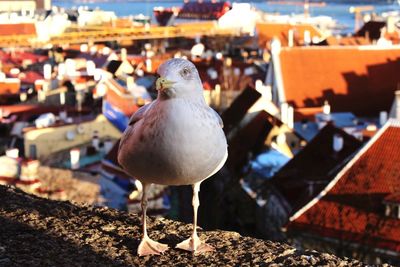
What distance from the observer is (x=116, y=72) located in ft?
62.5

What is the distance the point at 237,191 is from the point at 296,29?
17.2 meters

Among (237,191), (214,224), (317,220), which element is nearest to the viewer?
(317,220)

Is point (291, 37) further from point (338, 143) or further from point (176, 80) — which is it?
point (176, 80)

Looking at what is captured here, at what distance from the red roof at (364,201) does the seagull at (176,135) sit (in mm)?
5365

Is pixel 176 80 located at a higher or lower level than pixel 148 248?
higher

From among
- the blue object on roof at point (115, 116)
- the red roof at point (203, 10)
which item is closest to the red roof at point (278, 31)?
the red roof at point (203, 10)

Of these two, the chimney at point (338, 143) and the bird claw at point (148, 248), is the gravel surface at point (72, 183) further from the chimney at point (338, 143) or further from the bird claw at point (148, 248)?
the bird claw at point (148, 248)

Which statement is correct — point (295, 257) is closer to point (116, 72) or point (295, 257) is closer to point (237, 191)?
point (237, 191)

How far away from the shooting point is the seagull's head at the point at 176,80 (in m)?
1.99

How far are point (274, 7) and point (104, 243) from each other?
1894 inches

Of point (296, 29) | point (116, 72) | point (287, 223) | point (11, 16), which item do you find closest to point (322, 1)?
point (296, 29)

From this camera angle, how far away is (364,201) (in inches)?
306

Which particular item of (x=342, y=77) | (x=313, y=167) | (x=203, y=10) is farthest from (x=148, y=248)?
(x=203, y=10)

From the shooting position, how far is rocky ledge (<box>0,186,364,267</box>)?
227cm
